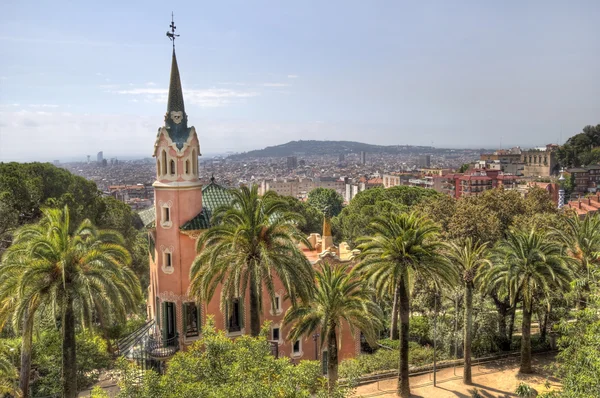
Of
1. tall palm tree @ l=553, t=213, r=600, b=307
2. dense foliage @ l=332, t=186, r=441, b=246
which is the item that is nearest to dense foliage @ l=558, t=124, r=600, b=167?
dense foliage @ l=332, t=186, r=441, b=246

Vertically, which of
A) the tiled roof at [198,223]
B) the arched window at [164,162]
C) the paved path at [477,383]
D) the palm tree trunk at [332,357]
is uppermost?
the arched window at [164,162]

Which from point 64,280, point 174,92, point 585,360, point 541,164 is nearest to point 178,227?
point 174,92

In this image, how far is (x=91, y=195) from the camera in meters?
40.2

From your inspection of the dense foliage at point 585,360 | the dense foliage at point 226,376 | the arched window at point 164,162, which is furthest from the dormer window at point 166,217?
the dense foliage at point 585,360

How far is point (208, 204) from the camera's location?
25031 millimetres

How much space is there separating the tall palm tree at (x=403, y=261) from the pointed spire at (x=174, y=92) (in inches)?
475

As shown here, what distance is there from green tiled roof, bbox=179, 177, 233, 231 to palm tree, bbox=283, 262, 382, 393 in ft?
23.0

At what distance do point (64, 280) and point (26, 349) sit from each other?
4.30 metres

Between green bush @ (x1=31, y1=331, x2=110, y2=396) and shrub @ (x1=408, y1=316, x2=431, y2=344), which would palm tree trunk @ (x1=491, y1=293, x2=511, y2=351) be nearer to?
shrub @ (x1=408, y1=316, x2=431, y2=344)

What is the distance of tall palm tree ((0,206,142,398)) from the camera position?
51.7 ft

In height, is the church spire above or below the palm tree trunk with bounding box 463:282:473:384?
above

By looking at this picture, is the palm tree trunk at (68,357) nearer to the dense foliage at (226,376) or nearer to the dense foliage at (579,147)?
the dense foliage at (226,376)

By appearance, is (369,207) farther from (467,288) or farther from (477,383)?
(477,383)

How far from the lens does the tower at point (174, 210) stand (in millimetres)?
23328
